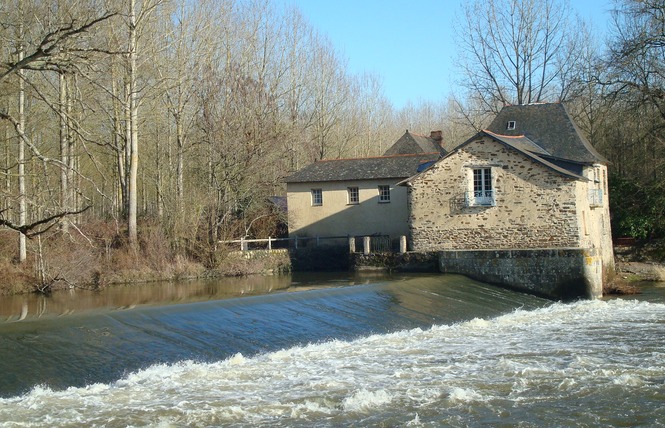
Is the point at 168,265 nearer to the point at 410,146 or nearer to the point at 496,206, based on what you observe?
the point at 496,206

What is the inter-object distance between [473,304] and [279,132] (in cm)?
1978

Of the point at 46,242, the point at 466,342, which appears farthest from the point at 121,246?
the point at 466,342

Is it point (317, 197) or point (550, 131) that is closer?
point (550, 131)

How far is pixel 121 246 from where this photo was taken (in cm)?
2705

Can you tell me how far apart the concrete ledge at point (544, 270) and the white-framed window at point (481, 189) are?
237cm

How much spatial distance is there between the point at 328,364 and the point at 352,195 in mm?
21481

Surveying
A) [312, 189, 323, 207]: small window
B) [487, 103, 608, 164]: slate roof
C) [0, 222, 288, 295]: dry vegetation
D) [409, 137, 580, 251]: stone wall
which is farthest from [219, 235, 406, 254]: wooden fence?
[487, 103, 608, 164]: slate roof

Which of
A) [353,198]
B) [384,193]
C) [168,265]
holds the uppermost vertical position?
[384,193]

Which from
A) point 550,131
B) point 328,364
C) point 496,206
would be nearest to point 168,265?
point 496,206

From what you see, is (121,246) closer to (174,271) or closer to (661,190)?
(174,271)

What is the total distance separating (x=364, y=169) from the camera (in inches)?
1328

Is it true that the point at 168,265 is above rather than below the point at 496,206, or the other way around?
below

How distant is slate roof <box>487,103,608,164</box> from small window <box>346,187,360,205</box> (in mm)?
6850

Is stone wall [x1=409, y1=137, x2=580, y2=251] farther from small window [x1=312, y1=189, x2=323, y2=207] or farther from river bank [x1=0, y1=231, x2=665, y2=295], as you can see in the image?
small window [x1=312, y1=189, x2=323, y2=207]
